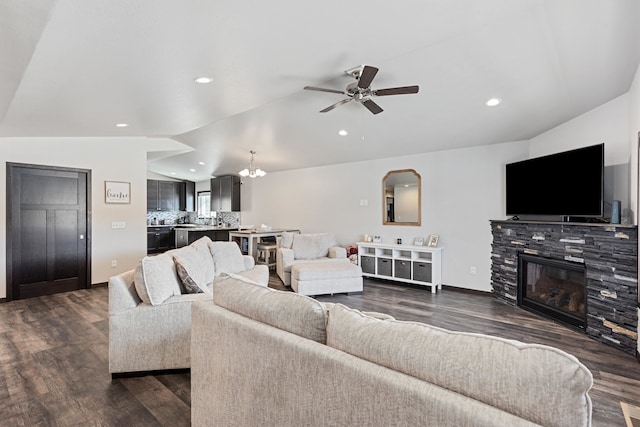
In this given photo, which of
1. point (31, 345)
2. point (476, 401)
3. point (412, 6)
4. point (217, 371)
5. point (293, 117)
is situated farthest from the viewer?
point (293, 117)

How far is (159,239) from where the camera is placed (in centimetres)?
948

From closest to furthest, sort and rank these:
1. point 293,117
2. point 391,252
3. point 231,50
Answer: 1. point 231,50
2. point 293,117
3. point 391,252

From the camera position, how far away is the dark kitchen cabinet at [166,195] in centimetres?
966

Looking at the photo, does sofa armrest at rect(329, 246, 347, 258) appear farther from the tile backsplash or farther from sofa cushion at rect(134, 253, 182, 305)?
the tile backsplash

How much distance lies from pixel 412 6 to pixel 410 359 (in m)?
2.06

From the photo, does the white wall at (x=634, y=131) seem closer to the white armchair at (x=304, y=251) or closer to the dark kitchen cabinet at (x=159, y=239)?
the white armchair at (x=304, y=251)

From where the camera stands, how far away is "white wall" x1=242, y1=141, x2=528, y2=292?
502cm

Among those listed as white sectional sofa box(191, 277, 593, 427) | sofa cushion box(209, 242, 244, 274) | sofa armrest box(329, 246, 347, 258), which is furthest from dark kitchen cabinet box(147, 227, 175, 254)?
white sectional sofa box(191, 277, 593, 427)

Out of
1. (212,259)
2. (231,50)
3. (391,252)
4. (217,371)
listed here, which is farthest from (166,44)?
(391,252)

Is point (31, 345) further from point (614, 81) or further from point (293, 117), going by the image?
point (614, 81)

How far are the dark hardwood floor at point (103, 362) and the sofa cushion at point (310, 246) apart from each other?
1154 millimetres

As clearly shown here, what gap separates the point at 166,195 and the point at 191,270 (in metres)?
7.98

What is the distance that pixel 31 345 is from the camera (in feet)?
9.92

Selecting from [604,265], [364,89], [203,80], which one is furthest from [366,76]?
[604,265]
